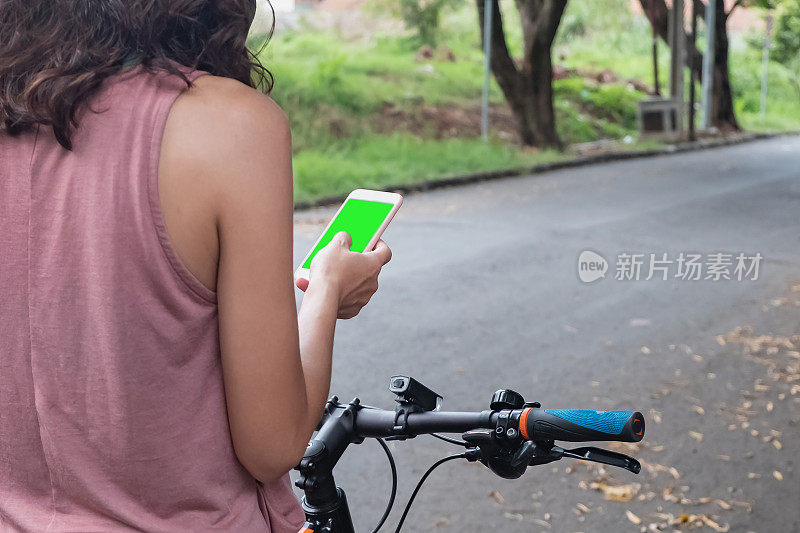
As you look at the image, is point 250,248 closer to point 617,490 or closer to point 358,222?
point 358,222

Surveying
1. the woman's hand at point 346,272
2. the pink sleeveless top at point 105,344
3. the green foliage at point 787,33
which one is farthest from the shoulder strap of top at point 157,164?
the green foliage at point 787,33

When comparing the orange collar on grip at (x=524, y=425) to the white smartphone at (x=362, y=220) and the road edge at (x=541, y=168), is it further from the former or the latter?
the road edge at (x=541, y=168)

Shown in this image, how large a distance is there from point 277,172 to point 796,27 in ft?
111

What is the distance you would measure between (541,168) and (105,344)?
50.5 feet

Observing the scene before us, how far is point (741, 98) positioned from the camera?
114 feet

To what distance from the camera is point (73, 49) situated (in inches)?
48.6

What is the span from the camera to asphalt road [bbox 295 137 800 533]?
417cm

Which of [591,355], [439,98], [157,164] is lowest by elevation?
[439,98]

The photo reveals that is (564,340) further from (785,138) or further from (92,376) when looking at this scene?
(785,138)

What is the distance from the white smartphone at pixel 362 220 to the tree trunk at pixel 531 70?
16.5 metres

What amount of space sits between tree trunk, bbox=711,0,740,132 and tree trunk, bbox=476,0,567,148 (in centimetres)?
876

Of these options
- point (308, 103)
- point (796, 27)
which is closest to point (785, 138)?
point (796, 27)

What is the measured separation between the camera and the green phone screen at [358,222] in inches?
62.9

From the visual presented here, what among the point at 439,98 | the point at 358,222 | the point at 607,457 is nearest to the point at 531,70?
the point at 439,98
